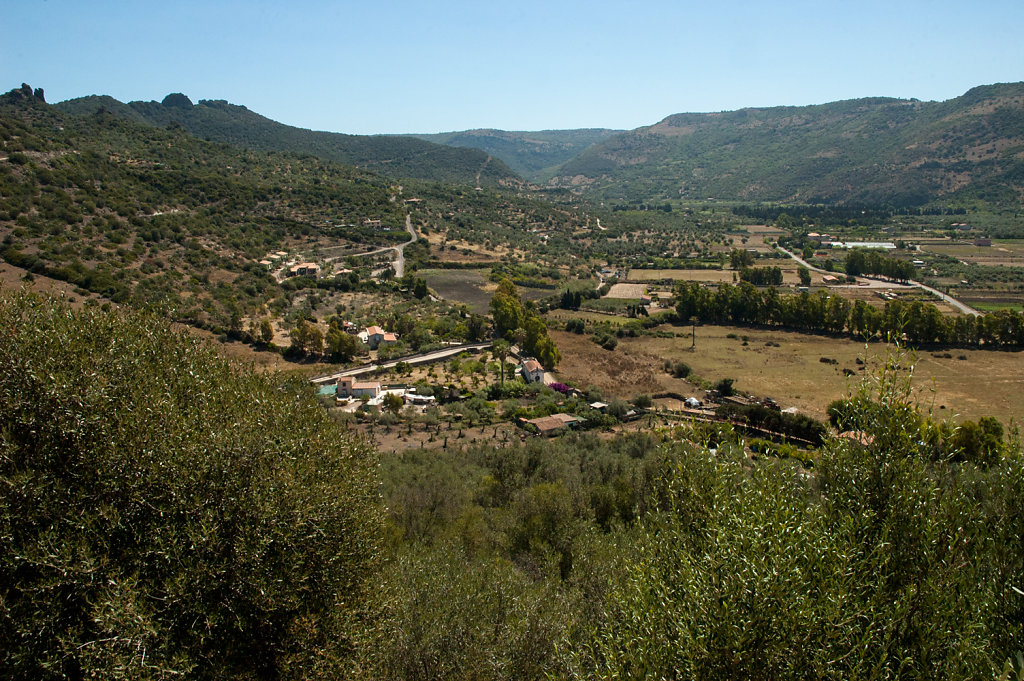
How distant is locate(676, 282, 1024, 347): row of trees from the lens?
5138cm

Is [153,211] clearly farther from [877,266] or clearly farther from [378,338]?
[877,266]

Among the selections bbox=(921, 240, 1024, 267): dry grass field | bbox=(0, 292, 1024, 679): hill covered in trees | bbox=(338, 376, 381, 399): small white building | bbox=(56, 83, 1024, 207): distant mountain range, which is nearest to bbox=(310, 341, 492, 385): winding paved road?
bbox=(338, 376, 381, 399): small white building

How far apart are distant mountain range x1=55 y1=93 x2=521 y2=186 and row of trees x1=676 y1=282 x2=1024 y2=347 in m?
109

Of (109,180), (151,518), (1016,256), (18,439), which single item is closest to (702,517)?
(151,518)

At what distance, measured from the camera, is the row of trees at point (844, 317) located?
169 feet

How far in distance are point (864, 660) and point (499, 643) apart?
5.35 meters

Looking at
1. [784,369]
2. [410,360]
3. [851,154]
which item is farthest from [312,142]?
[851,154]

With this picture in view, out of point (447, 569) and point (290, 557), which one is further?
point (447, 569)

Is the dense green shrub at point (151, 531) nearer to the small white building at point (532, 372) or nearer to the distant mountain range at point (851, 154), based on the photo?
the small white building at point (532, 372)

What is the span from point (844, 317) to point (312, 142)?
14994 cm

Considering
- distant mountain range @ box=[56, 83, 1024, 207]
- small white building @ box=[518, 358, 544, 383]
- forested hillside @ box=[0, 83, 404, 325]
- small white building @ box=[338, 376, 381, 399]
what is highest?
distant mountain range @ box=[56, 83, 1024, 207]

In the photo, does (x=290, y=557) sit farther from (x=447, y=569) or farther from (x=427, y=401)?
(x=427, y=401)

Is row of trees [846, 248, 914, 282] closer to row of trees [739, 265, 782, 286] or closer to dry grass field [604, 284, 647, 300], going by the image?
row of trees [739, 265, 782, 286]

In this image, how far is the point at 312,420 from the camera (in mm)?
12445
